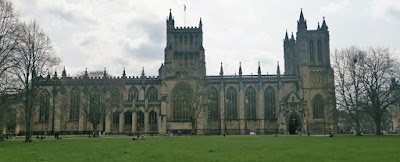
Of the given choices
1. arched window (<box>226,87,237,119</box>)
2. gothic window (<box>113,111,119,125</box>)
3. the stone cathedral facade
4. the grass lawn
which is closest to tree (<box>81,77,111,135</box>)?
the stone cathedral facade

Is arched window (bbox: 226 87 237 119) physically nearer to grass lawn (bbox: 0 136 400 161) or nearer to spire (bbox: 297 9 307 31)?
spire (bbox: 297 9 307 31)

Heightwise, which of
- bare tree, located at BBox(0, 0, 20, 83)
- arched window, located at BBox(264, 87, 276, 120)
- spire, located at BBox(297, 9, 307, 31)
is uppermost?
spire, located at BBox(297, 9, 307, 31)

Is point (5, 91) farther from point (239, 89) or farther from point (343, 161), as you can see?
point (239, 89)

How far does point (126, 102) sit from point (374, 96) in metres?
46.7

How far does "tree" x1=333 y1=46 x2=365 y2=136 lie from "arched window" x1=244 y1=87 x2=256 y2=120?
845 inches

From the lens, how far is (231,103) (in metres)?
76.2

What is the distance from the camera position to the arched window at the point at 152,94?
78438 millimetres

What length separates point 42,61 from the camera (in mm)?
43625

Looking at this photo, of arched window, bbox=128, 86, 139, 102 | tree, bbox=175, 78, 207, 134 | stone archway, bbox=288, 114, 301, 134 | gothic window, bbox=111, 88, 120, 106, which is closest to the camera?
tree, bbox=175, 78, 207, 134

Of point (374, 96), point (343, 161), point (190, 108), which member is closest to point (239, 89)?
point (190, 108)

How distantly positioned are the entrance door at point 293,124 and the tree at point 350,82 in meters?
15.0

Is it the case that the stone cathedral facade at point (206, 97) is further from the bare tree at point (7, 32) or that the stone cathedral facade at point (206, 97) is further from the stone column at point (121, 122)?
the bare tree at point (7, 32)

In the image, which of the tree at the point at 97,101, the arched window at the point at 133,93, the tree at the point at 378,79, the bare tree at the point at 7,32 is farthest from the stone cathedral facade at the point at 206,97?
the bare tree at the point at 7,32

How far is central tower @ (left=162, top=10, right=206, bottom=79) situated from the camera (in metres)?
75.9
